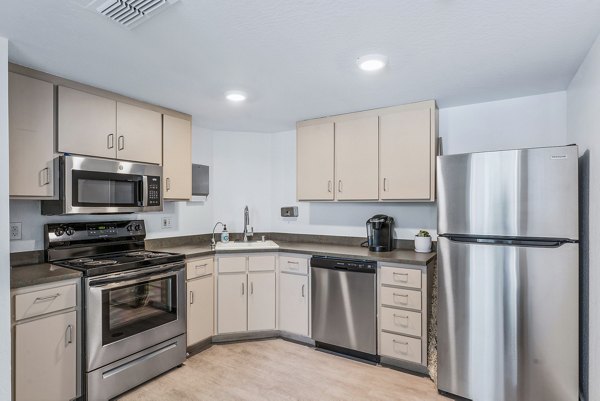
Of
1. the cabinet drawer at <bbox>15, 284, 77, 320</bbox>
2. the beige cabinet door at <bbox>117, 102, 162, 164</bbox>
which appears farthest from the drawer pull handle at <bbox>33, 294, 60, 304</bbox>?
the beige cabinet door at <bbox>117, 102, 162, 164</bbox>

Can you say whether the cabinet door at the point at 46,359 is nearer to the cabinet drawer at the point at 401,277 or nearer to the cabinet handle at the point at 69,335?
the cabinet handle at the point at 69,335

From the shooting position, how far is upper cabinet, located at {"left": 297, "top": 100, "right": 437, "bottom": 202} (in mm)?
2877

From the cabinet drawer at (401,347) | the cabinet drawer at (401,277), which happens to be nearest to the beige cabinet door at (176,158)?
the cabinet drawer at (401,277)

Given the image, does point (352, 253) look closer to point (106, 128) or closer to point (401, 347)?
point (401, 347)

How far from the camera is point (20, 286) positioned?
1930 millimetres

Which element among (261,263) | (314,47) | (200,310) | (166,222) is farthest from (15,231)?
(314,47)

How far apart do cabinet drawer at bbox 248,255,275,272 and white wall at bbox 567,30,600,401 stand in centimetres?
237

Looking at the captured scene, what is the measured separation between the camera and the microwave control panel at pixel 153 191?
9.49 ft

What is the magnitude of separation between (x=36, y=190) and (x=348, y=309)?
2443 mm

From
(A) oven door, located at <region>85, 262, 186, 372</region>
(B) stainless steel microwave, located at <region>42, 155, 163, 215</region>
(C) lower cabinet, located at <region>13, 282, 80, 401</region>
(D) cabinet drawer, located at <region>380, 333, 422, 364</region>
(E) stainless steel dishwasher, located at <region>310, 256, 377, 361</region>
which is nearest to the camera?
(C) lower cabinet, located at <region>13, 282, 80, 401</region>

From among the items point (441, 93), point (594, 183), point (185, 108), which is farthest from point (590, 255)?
point (185, 108)

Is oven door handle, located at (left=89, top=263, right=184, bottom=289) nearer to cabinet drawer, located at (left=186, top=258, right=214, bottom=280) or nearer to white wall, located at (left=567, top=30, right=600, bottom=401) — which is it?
cabinet drawer, located at (left=186, top=258, right=214, bottom=280)

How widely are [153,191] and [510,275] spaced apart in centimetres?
272

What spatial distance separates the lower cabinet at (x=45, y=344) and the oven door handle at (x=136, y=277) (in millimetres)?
165
